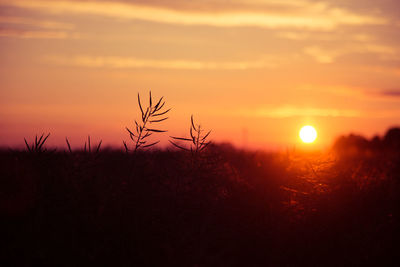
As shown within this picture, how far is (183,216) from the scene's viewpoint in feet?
21.5

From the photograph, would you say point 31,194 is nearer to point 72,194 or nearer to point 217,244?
point 72,194

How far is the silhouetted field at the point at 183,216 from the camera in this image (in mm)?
5570

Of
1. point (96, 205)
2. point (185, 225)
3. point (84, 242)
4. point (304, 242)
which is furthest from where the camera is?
point (304, 242)

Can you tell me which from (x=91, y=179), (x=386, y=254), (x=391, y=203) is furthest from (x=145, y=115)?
(x=391, y=203)

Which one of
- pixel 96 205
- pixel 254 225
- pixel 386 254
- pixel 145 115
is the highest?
pixel 145 115

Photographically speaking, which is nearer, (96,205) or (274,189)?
(96,205)

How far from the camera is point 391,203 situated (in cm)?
859

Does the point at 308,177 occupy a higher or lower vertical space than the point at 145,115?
lower

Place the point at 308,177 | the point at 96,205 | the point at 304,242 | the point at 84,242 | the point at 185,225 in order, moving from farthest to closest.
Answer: the point at 308,177, the point at 304,242, the point at 185,225, the point at 96,205, the point at 84,242

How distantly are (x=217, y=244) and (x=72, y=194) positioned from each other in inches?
88.8

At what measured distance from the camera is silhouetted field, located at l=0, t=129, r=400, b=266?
18.3ft

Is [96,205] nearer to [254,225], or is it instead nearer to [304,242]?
[254,225]

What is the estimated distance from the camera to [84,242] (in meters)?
5.57

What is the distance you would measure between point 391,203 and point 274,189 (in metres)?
2.45
